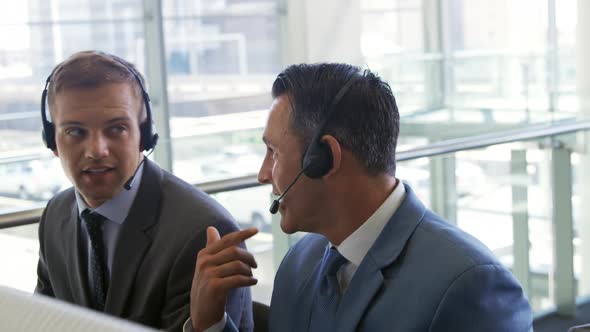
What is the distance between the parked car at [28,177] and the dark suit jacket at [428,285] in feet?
18.0

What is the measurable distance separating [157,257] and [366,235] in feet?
1.27

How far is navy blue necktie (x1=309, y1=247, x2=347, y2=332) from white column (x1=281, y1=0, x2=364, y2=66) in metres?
6.06

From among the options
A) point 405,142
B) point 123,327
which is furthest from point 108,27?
point 123,327

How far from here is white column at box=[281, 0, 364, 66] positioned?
24.6 ft

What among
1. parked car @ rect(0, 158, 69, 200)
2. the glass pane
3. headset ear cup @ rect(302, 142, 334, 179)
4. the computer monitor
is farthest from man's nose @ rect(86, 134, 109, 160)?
the glass pane

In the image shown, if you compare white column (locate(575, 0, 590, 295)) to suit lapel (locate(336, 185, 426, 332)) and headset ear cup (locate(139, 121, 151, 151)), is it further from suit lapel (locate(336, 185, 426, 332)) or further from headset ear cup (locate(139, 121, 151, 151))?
suit lapel (locate(336, 185, 426, 332))

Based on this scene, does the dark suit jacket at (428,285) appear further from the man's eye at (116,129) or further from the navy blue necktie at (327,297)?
the man's eye at (116,129)

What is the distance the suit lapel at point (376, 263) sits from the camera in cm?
134

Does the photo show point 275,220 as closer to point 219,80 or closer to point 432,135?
point 219,80

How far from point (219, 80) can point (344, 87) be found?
6073mm

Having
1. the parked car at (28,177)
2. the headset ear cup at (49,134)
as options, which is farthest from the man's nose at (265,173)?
the parked car at (28,177)

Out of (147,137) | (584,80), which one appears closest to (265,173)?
(147,137)

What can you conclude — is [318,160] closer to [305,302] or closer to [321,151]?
[321,151]

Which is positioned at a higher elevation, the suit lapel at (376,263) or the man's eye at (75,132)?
the man's eye at (75,132)
